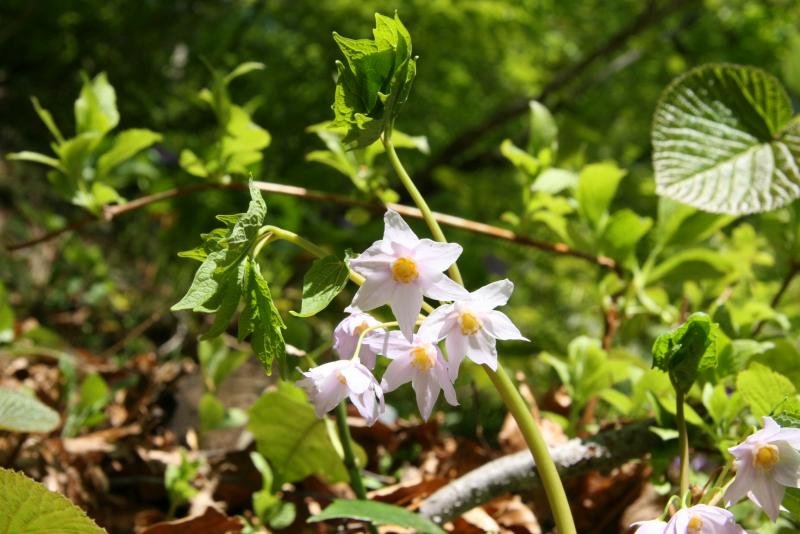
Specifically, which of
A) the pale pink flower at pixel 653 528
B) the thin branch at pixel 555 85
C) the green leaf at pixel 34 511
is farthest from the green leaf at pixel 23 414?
the thin branch at pixel 555 85

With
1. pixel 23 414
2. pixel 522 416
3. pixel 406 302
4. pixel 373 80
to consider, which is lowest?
pixel 23 414

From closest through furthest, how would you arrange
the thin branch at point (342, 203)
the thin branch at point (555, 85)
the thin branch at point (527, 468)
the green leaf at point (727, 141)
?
1. the thin branch at point (527, 468)
2. the green leaf at point (727, 141)
3. the thin branch at point (342, 203)
4. the thin branch at point (555, 85)

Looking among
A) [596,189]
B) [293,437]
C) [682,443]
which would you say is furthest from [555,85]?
[682,443]

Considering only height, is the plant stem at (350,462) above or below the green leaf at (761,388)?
below

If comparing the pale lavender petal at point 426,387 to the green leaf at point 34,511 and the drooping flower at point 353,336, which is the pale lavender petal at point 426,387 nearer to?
the drooping flower at point 353,336

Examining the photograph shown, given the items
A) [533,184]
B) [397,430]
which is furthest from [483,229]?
[397,430]

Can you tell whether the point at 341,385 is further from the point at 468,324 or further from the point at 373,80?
the point at 373,80

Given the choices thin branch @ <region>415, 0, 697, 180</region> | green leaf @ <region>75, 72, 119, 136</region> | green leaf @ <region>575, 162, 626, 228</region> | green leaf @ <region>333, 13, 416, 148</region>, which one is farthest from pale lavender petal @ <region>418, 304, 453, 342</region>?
thin branch @ <region>415, 0, 697, 180</region>
